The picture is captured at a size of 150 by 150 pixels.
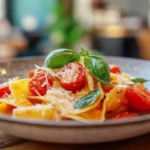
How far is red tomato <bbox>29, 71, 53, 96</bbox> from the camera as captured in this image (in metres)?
1.13

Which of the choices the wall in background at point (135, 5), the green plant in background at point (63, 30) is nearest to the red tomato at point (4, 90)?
the green plant in background at point (63, 30)

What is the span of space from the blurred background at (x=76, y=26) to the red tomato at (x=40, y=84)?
3800 mm

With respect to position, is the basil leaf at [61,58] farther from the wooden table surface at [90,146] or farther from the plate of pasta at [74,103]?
the wooden table surface at [90,146]

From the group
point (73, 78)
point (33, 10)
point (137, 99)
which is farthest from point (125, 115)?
point (33, 10)

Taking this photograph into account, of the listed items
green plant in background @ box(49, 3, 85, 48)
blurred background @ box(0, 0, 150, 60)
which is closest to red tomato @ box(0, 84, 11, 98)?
blurred background @ box(0, 0, 150, 60)

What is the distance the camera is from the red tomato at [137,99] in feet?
3.50

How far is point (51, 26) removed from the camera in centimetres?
623

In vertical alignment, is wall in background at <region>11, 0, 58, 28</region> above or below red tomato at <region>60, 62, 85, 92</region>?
below

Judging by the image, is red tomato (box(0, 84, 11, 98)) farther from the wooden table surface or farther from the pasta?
the wooden table surface

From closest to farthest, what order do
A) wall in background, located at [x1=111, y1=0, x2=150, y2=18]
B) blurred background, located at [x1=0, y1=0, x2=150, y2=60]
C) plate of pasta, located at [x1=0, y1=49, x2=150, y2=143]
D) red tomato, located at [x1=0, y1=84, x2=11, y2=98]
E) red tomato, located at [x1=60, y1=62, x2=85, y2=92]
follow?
plate of pasta, located at [x1=0, y1=49, x2=150, y2=143], red tomato, located at [x1=60, y1=62, x2=85, y2=92], red tomato, located at [x1=0, y1=84, x2=11, y2=98], blurred background, located at [x1=0, y1=0, x2=150, y2=60], wall in background, located at [x1=111, y1=0, x2=150, y2=18]

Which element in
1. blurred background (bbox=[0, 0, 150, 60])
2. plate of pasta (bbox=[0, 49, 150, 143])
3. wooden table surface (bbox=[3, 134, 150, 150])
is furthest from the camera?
blurred background (bbox=[0, 0, 150, 60])

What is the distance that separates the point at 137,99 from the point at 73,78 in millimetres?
192

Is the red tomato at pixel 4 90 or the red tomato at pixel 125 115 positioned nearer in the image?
the red tomato at pixel 125 115

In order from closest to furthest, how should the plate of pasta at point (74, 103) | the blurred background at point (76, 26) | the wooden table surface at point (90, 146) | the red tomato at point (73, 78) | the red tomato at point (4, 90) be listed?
the plate of pasta at point (74, 103), the wooden table surface at point (90, 146), the red tomato at point (73, 78), the red tomato at point (4, 90), the blurred background at point (76, 26)
